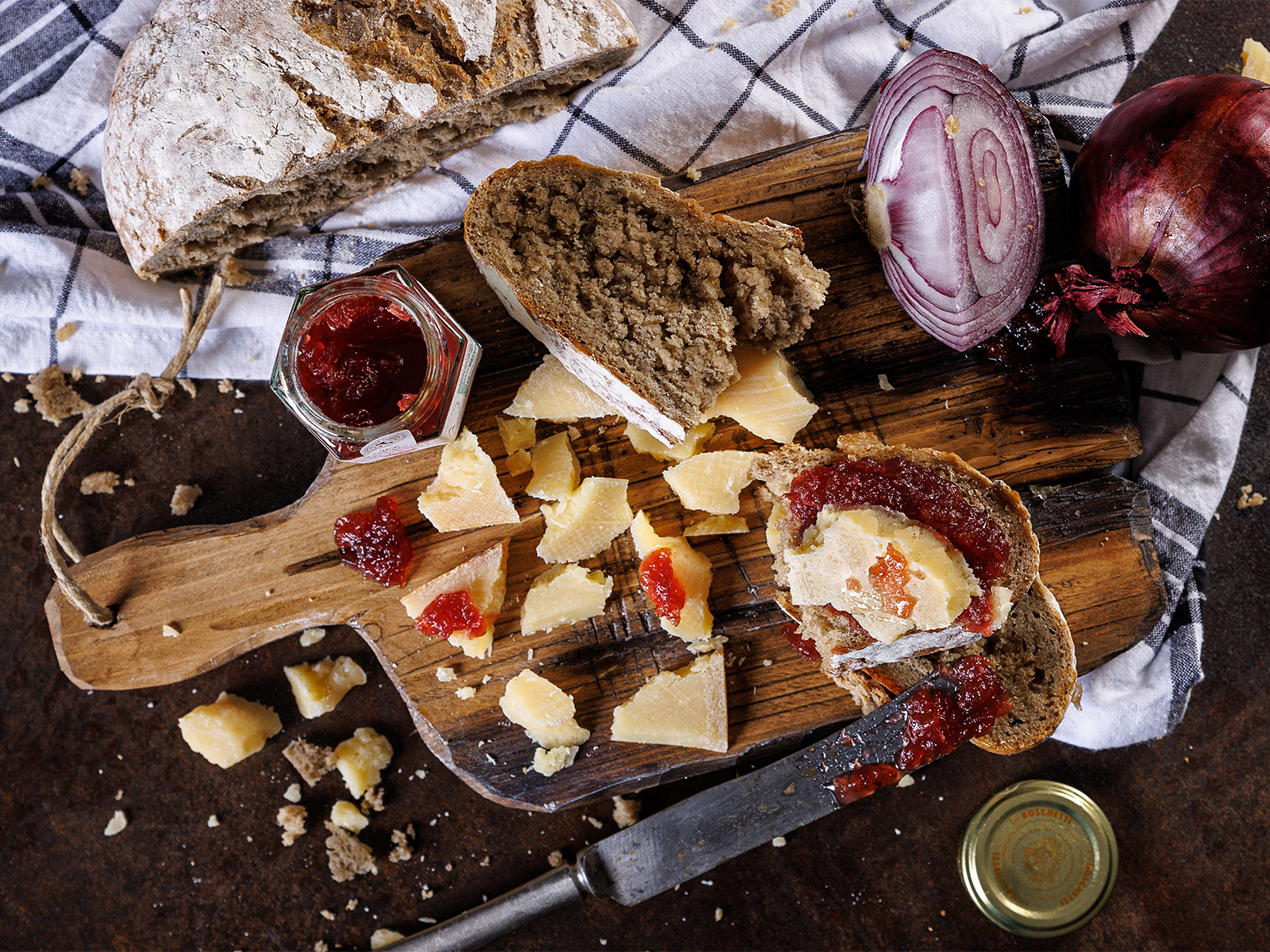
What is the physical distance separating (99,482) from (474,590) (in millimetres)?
2030

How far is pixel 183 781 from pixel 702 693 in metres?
2.55

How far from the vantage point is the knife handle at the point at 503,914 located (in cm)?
367

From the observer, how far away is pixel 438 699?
3.57 m

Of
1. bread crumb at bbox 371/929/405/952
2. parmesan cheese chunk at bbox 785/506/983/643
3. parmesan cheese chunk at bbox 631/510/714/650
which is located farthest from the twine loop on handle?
parmesan cheese chunk at bbox 785/506/983/643

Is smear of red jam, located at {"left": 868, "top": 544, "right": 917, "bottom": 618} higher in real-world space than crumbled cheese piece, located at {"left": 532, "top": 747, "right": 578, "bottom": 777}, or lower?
higher

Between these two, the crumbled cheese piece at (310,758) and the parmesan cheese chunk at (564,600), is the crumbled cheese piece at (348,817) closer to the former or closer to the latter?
the crumbled cheese piece at (310,758)

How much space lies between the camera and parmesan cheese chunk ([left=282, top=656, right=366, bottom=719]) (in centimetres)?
393

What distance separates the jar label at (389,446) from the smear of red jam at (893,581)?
1.72 meters

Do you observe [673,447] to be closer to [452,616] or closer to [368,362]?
[452,616]

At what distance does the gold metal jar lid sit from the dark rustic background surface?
104mm

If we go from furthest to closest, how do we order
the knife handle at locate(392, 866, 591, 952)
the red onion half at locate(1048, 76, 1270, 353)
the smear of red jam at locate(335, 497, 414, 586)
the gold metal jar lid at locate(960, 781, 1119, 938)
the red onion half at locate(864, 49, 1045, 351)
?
the gold metal jar lid at locate(960, 781, 1119, 938)
the knife handle at locate(392, 866, 591, 952)
the smear of red jam at locate(335, 497, 414, 586)
the red onion half at locate(864, 49, 1045, 351)
the red onion half at locate(1048, 76, 1270, 353)

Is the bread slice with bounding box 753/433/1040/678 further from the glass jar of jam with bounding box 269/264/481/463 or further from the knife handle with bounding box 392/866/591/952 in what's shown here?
the knife handle with bounding box 392/866/591/952

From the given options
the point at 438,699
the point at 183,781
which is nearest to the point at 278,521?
the point at 438,699

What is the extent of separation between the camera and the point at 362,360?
313cm
